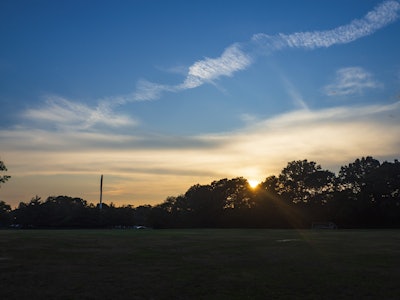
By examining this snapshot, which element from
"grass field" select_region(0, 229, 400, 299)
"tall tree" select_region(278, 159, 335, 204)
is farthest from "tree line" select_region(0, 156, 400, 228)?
"grass field" select_region(0, 229, 400, 299)

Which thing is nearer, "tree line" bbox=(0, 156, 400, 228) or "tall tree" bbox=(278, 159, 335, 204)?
"tree line" bbox=(0, 156, 400, 228)

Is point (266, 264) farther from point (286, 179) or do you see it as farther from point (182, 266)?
point (286, 179)

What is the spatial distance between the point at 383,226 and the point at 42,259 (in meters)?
79.0

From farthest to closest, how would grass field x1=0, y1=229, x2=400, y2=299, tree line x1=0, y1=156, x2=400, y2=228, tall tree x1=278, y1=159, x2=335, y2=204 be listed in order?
tall tree x1=278, y1=159, x2=335, y2=204
tree line x1=0, y1=156, x2=400, y2=228
grass field x1=0, y1=229, x2=400, y2=299

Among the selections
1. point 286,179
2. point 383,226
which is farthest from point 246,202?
point 383,226

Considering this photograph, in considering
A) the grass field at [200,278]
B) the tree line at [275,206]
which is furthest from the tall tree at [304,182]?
the grass field at [200,278]

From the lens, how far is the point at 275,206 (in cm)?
9694

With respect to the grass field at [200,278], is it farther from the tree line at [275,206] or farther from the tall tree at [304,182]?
the tall tree at [304,182]

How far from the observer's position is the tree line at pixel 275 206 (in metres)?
85.3

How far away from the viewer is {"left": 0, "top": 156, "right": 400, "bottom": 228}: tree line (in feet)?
280

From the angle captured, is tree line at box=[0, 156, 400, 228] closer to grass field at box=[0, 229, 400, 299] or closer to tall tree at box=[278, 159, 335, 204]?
tall tree at box=[278, 159, 335, 204]

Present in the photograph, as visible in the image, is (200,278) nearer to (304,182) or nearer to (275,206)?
(275,206)

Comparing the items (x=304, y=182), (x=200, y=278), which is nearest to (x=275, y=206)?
(x=304, y=182)

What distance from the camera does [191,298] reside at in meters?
10.6
